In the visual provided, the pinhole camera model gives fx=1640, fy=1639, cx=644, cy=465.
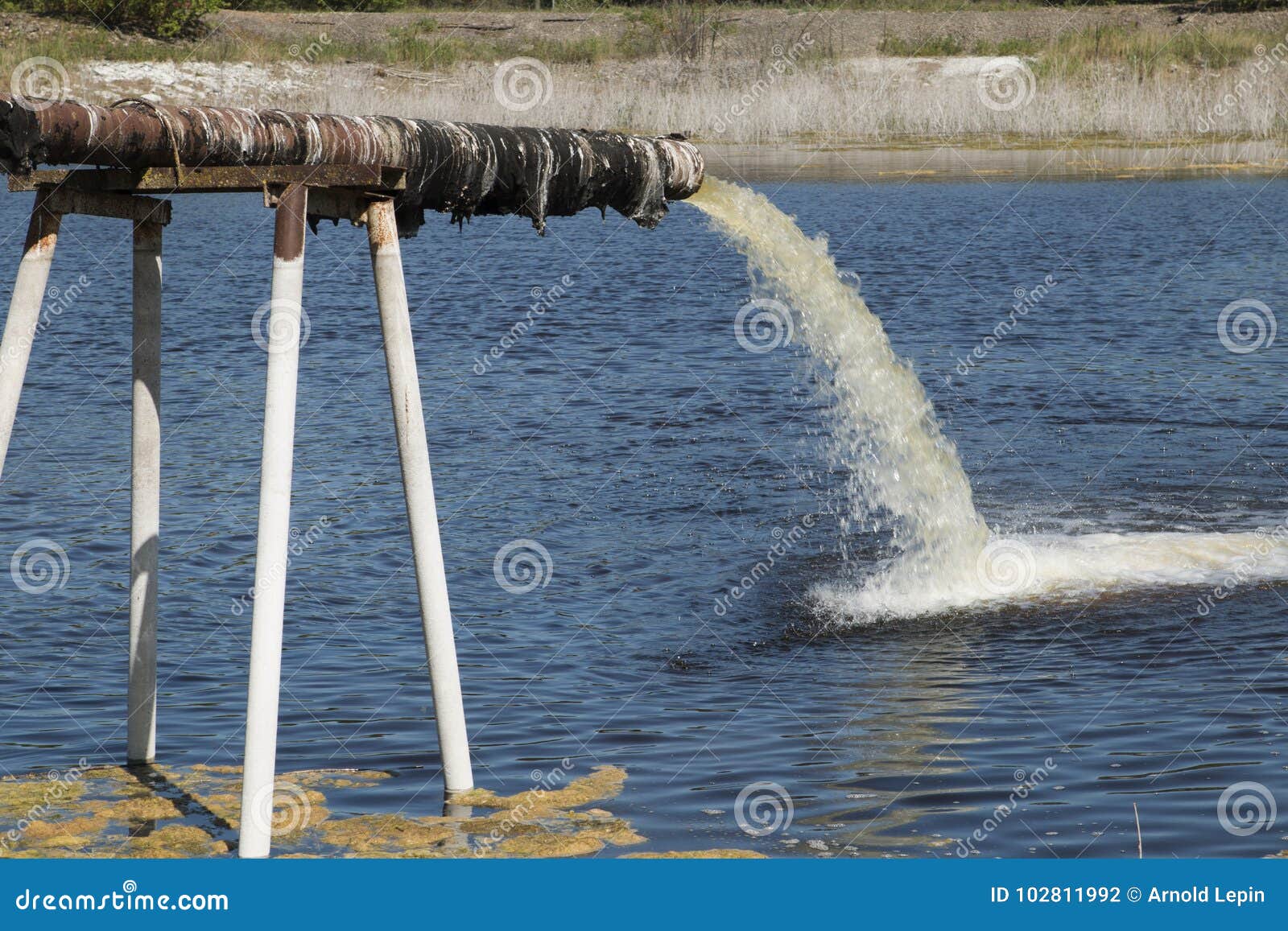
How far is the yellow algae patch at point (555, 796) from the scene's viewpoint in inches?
280

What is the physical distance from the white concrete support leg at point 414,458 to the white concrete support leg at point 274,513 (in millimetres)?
502

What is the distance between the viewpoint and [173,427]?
15906 mm

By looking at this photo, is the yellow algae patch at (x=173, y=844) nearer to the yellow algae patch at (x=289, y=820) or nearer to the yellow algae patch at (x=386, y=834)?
the yellow algae patch at (x=289, y=820)

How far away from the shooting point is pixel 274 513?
5.89m

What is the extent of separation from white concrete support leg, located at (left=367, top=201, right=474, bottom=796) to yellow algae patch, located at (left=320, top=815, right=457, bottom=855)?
44 cm

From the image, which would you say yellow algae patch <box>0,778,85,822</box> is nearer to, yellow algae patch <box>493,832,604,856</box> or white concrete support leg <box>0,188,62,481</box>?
white concrete support leg <box>0,188,62,481</box>

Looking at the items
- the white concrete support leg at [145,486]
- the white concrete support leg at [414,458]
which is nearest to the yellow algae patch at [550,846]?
the white concrete support leg at [414,458]

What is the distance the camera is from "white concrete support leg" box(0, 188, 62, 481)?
6090 millimetres

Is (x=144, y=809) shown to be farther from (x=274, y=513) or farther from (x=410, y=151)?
(x=410, y=151)

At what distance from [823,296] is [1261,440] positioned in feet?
20.4

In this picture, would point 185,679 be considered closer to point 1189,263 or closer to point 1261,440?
point 1261,440

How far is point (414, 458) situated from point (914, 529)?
254 inches

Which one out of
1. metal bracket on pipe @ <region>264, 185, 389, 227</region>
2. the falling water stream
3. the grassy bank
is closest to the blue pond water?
the falling water stream

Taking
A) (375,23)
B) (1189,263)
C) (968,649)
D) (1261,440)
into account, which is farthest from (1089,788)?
(375,23)
